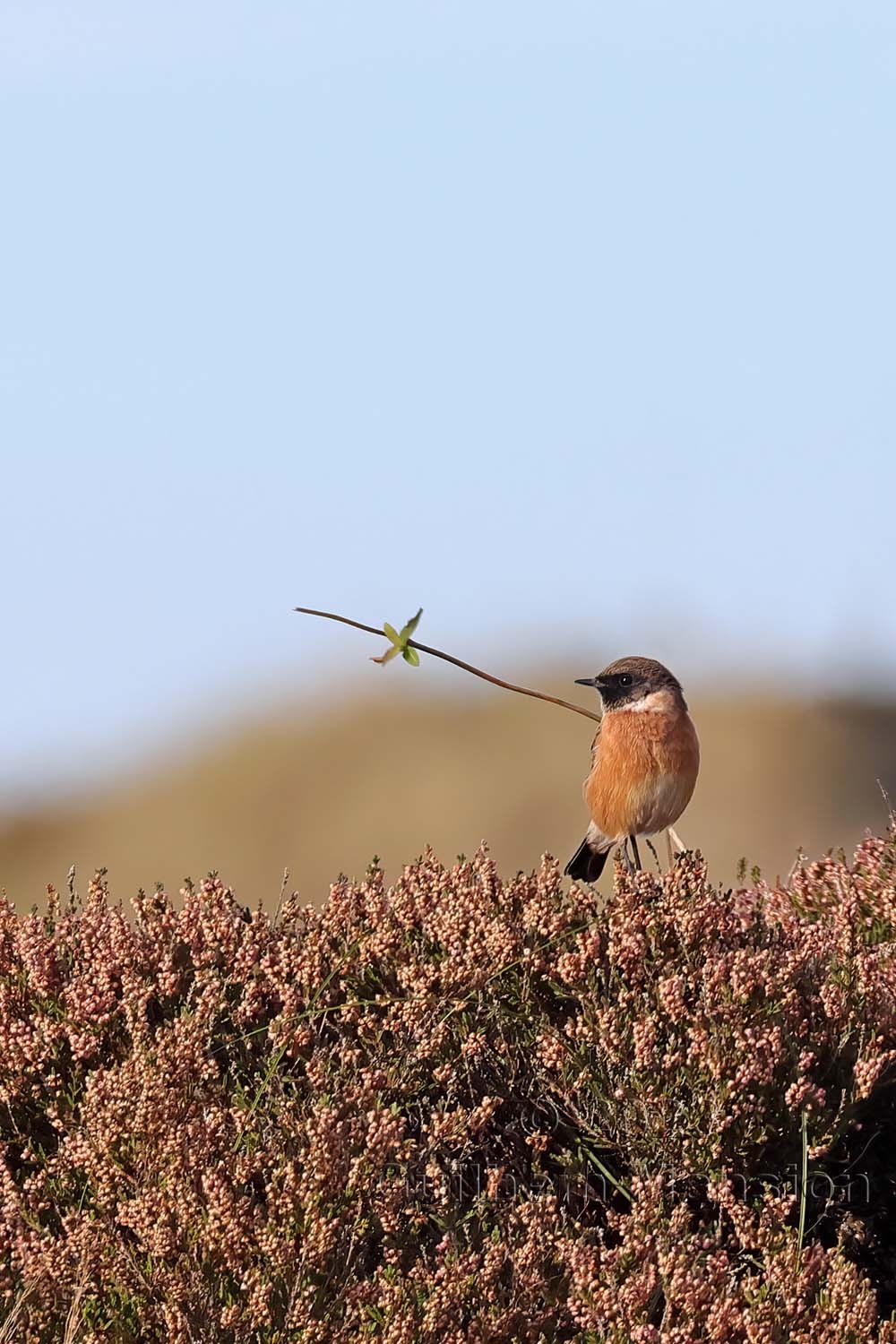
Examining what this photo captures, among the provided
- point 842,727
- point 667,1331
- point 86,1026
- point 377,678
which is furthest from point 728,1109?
point 377,678

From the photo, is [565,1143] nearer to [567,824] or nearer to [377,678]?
[567,824]

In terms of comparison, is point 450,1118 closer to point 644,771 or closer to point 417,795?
point 644,771

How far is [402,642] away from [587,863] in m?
1.49

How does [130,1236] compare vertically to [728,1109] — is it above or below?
below

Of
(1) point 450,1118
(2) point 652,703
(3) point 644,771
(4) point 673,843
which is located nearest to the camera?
(1) point 450,1118

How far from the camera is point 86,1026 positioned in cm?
453

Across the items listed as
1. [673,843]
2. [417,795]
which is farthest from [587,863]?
[417,795]

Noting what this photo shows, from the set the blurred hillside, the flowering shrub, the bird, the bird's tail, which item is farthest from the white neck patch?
the blurred hillside

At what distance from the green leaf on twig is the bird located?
104cm

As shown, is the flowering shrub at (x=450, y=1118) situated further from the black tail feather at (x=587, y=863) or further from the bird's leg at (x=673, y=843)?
the black tail feather at (x=587, y=863)

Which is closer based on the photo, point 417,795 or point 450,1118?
point 450,1118

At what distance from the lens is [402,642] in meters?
4.48

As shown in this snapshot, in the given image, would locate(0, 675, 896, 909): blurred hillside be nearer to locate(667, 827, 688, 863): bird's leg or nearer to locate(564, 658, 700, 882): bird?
locate(667, 827, 688, 863): bird's leg

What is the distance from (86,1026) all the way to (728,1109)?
1.87 m
